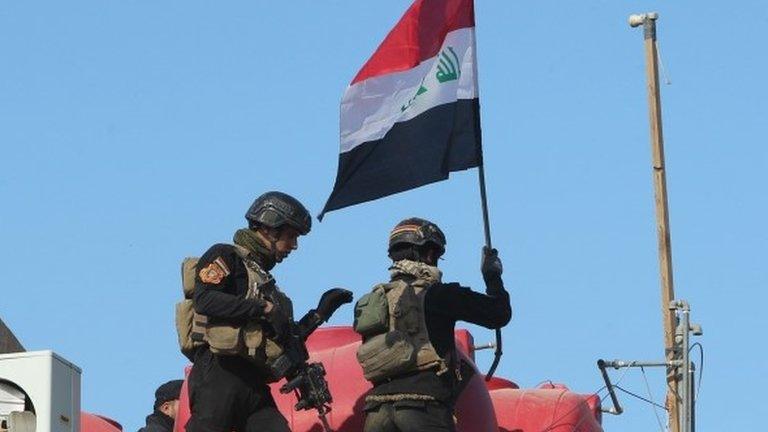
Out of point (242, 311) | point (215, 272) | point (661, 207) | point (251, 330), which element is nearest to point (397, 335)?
point (251, 330)

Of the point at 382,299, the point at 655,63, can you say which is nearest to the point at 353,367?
the point at 382,299

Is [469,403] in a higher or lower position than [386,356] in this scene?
lower

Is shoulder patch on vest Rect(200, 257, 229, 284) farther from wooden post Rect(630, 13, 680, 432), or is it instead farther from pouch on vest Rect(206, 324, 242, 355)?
wooden post Rect(630, 13, 680, 432)

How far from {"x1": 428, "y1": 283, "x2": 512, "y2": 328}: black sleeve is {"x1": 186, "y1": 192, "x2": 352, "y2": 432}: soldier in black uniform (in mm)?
795

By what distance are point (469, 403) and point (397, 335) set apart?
3.51ft

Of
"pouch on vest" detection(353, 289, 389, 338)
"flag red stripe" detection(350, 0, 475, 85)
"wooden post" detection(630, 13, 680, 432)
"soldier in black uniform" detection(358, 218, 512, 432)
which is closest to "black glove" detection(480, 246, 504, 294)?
"soldier in black uniform" detection(358, 218, 512, 432)

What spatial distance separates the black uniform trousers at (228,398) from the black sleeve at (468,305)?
1122 mm

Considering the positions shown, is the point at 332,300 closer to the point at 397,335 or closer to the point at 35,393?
the point at 397,335

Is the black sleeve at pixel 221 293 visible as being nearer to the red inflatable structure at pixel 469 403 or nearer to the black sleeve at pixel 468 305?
the black sleeve at pixel 468 305

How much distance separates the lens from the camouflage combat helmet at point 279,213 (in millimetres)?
13906

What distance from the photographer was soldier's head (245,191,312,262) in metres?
13.9

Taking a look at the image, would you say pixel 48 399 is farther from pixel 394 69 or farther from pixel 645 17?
pixel 645 17

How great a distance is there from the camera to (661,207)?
2042 cm

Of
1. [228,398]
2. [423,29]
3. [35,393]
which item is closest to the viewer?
[35,393]
